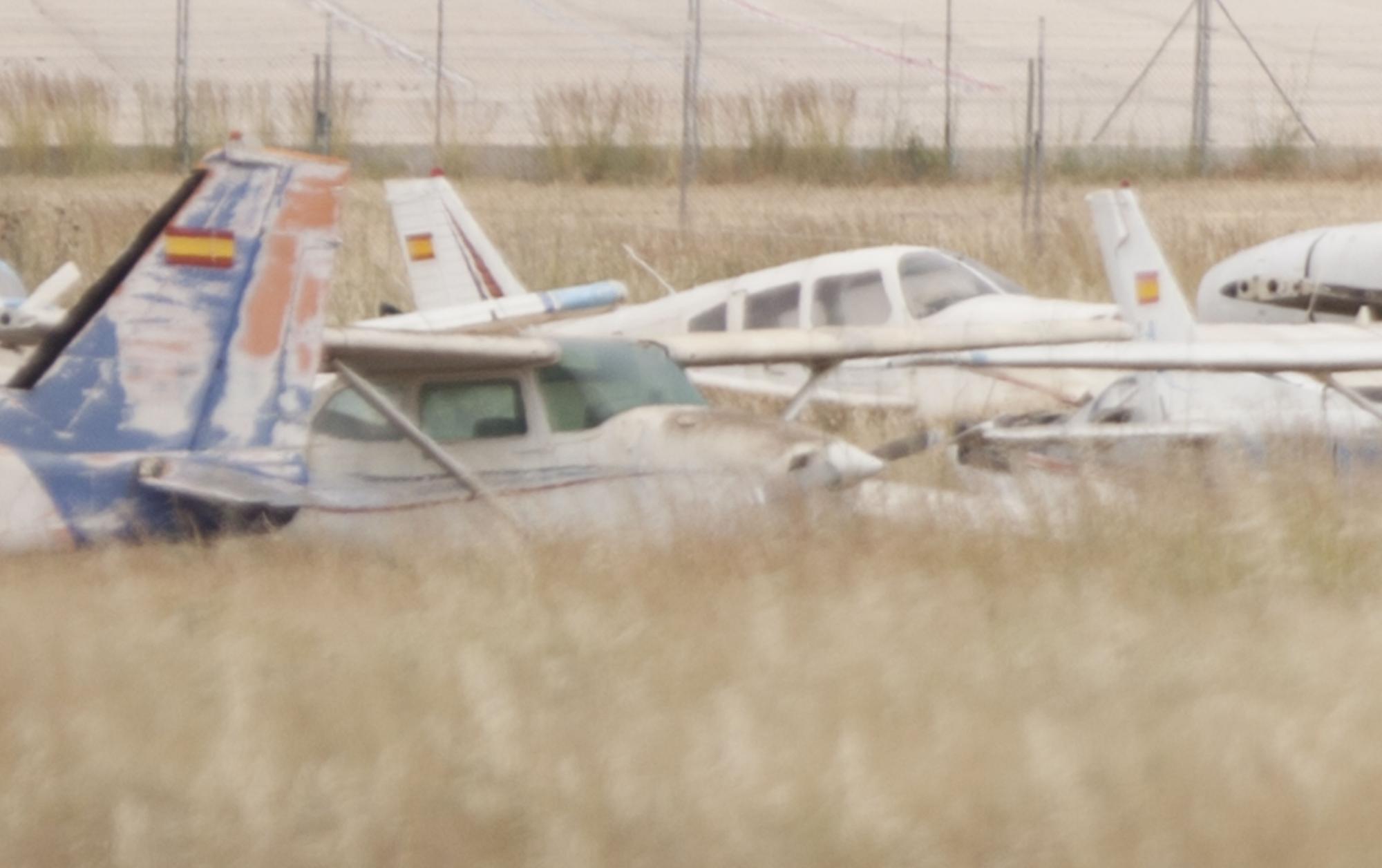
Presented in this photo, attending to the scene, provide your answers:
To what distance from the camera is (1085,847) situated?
14.3 feet

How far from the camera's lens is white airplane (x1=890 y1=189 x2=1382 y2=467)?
34.3 ft

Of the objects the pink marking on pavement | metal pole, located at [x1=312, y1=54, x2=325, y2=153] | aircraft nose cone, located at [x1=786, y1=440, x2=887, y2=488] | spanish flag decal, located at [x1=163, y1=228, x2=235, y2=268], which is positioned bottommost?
aircraft nose cone, located at [x1=786, y1=440, x2=887, y2=488]

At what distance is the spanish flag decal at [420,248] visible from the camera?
15930mm

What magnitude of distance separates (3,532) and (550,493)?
2.02m

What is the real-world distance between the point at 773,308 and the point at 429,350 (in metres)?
5.21

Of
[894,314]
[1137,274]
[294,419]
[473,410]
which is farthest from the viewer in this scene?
[894,314]

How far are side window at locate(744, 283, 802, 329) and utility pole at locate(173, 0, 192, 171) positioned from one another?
12354 mm

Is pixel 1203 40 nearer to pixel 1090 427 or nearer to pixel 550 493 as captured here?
→ pixel 1090 427

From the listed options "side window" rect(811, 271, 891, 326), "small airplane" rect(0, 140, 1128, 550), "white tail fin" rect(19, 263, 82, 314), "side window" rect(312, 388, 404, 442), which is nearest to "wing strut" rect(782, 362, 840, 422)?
"small airplane" rect(0, 140, 1128, 550)

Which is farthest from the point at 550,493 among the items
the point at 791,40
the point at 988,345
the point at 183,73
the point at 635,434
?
the point at 791,40

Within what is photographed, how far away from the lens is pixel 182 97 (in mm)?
25734

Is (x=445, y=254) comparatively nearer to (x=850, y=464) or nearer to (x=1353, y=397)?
(x=1353, y=397)

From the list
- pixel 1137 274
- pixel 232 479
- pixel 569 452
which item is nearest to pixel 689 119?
pixel 1137 274

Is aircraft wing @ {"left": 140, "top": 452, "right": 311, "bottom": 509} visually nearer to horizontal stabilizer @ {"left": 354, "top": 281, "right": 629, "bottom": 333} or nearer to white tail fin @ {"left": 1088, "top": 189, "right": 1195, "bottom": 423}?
horizontal stabilizer @ {"left": 354, "top": 281, "right": 629, "bottom": 333}
